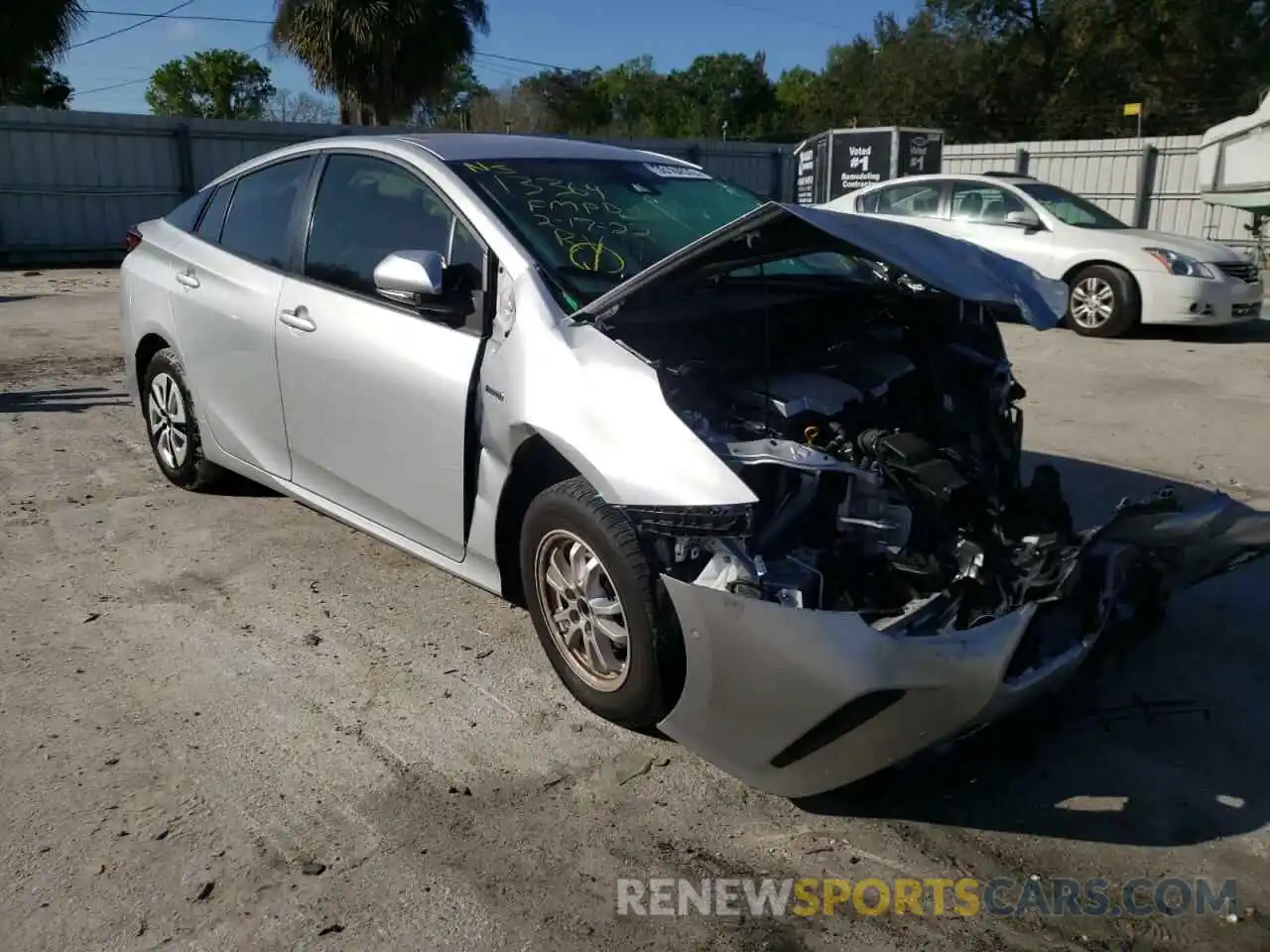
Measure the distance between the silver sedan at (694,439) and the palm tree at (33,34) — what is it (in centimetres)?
2120

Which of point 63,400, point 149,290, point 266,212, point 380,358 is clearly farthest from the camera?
point 63,400

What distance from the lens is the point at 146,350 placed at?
5.46 meters

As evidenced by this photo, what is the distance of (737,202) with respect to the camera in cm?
439

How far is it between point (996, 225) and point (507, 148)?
8.64 meters

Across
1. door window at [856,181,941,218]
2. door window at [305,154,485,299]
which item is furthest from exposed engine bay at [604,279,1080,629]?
door window at [856,181,941,218]

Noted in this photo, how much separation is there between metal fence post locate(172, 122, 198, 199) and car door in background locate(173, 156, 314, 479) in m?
16.4

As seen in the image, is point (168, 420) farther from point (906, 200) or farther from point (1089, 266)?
point (906, 200)

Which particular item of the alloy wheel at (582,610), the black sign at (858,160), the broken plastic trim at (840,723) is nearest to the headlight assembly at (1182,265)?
the black sign at (858,160)

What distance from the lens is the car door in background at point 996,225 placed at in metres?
11.2

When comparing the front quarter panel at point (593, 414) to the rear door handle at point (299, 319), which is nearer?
the front quarter panel at point (593, 414)

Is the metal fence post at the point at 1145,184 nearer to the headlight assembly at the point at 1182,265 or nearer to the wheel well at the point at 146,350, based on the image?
the headlight assembly at the point at 1182,265

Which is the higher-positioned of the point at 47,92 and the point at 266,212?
the point at 47,92

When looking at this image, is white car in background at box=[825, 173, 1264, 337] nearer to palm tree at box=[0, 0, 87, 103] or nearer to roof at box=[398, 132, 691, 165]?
roof at box=[398, 132, 691, 165]

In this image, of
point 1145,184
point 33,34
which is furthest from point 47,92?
point 1145,184
